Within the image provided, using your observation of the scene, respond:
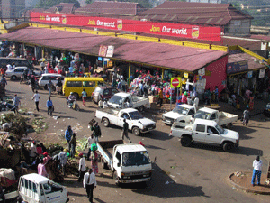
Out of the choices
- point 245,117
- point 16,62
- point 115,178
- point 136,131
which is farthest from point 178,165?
point 16,62

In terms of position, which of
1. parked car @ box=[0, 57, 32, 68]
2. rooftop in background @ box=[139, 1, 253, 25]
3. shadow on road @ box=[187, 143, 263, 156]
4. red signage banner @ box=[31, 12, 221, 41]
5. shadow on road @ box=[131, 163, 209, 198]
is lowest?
shadow on road @ box=[131, 163, 209, 198]

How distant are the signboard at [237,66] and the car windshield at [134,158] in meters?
17.6

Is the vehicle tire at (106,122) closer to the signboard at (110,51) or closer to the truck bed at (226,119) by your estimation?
the truck bed at (226,119)

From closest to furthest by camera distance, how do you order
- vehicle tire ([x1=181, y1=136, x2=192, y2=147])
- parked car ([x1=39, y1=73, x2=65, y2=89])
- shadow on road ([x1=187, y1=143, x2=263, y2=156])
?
shadow on road ([x1=187, y1=143, x2=263, y2=156]) < vehicle tire ([x1=181, y1=136, x2=192, y2=147]) < parked car ([x1=39, y1=73, x2=65, y2=89])

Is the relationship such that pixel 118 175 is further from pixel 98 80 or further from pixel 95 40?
pixel 95 40

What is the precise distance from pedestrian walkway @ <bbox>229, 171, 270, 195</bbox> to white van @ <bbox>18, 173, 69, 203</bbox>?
753 centimetres

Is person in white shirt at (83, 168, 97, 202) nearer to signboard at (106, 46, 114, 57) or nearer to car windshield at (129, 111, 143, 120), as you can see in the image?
car windshield at (129, 111, 143, 120)

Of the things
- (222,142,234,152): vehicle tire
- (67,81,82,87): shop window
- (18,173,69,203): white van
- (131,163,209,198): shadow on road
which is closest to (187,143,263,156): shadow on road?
(222,142,234,152): vehicle tire

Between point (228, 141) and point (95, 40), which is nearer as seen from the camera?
point (228, 141)

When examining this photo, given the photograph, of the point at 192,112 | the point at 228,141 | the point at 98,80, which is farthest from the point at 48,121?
the point at 228,141

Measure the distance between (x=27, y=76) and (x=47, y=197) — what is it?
24.3m

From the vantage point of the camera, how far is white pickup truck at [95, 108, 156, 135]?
2017cm

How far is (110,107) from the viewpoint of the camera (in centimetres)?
2288

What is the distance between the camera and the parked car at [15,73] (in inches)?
1357
